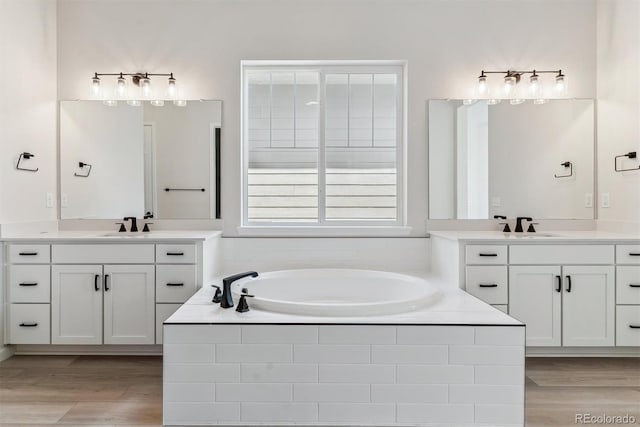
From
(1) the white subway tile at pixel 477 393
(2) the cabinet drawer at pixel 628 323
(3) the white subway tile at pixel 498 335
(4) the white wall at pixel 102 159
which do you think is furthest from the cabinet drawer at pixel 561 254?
(4) the white wall at pixel 102 159

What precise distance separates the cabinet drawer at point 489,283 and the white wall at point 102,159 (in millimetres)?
2492

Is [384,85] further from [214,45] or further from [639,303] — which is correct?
[639,303]

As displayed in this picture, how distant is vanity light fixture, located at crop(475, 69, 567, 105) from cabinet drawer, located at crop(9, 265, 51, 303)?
3.34 m

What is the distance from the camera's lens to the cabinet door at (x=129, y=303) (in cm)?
268

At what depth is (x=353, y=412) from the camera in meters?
1.83

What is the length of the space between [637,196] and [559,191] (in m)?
0.50

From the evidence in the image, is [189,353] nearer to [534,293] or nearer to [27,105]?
[534,293]

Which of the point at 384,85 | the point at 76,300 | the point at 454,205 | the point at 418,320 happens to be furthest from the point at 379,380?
the point at 384,85

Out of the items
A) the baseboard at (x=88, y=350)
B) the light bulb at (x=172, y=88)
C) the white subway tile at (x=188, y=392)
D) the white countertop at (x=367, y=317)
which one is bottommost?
the baseboard at (x=88, y=350)

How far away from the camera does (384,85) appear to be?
3316mm

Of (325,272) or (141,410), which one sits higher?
(325,272)

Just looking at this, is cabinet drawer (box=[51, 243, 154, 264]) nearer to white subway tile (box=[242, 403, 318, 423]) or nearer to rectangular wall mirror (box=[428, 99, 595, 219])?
white subway tile (box=[242, 403, 318, 423])

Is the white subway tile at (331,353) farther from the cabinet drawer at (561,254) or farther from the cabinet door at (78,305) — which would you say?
the cabinet door at (78,305)

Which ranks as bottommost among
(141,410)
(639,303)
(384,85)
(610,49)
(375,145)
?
(141,410)
